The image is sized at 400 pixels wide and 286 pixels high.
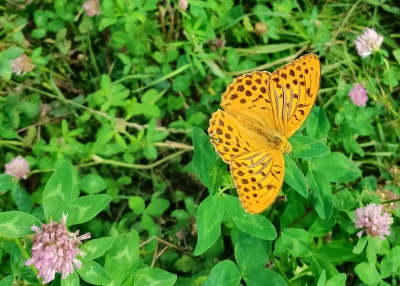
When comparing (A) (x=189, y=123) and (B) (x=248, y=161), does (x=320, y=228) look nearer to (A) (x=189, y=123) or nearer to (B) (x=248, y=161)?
(B) (x=248, y=161)

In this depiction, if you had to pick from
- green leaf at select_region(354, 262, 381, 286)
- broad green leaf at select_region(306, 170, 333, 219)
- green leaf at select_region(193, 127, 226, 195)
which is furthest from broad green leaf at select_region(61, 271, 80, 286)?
green leaf at select_region(354, 262, 381, 286)

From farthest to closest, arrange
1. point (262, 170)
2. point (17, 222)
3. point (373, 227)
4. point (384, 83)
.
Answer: point (384, 83) → point (373, 227) → point (262, 170) → point (17, 222)

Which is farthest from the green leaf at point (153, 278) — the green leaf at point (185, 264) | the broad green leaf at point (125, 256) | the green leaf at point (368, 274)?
the green leaf at point (368, 274)

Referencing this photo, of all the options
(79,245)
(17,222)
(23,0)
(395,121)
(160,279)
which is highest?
(23,0)

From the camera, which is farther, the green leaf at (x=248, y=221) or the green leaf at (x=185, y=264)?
the green leaf at (x=185, y=264)

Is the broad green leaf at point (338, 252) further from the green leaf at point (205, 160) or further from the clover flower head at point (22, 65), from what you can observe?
the clover flower head at point (22, 65)

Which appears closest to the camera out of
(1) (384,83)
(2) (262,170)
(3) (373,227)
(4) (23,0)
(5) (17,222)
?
(5) (17,222)

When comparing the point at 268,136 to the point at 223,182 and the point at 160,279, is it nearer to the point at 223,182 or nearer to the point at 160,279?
the point at 223,182

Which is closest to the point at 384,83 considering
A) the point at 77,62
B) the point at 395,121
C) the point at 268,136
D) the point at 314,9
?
the point at 395,121

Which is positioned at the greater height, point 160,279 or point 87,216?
point 87,216
